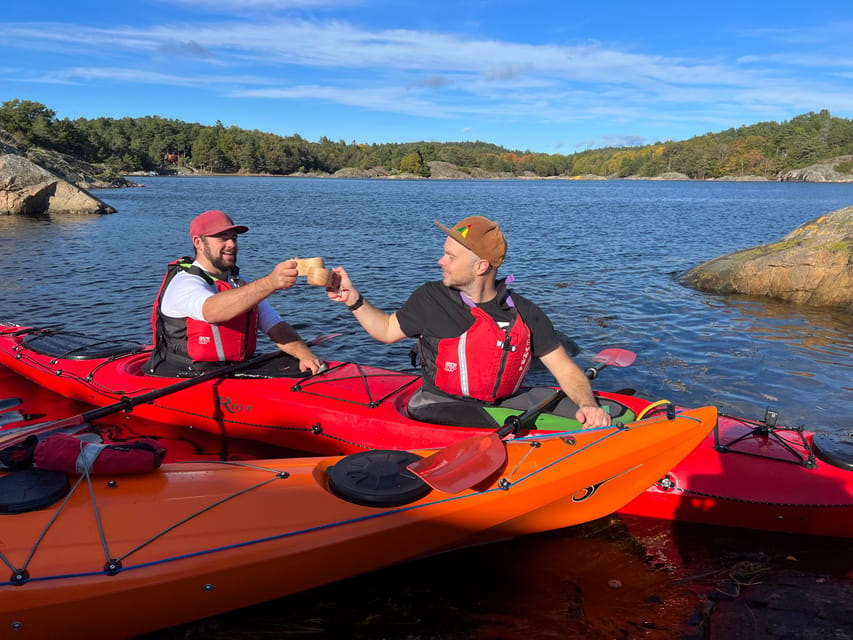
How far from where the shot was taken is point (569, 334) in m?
9.50

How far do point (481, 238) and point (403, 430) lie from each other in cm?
157

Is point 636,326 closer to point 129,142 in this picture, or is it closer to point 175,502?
point 175,502

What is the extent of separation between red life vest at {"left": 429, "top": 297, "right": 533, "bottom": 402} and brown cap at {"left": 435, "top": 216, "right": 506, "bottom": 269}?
37cm

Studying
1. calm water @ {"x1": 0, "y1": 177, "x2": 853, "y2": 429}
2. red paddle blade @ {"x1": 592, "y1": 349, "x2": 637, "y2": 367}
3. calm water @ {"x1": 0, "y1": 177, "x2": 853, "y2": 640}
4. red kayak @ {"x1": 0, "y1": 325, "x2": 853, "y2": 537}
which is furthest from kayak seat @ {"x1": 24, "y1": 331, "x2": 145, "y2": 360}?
red paddle blade @ {"x1": 592, "y1": 349, "x2": 637, "y2": 367}

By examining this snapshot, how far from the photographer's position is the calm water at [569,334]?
11.1 feet

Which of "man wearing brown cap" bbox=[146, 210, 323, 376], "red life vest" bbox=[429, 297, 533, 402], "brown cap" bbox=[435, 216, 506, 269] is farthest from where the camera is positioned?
"man wearing brown cap" bbox=[146, 210, 323, 376]

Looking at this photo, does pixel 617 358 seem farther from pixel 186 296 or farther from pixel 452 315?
pixel 186 296

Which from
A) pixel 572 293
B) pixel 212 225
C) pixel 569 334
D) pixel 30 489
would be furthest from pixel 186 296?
pixel 572 293

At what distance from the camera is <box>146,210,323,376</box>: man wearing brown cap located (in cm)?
466

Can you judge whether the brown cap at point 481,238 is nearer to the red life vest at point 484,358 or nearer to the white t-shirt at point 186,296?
the red life vest at point 484,358

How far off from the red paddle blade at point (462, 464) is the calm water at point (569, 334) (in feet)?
2.77

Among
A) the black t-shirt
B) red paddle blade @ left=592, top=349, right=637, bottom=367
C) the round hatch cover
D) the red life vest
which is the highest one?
the black t-shirt

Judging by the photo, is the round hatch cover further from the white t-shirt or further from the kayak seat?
the kayak seat

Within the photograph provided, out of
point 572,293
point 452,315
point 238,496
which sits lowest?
point 572,293
